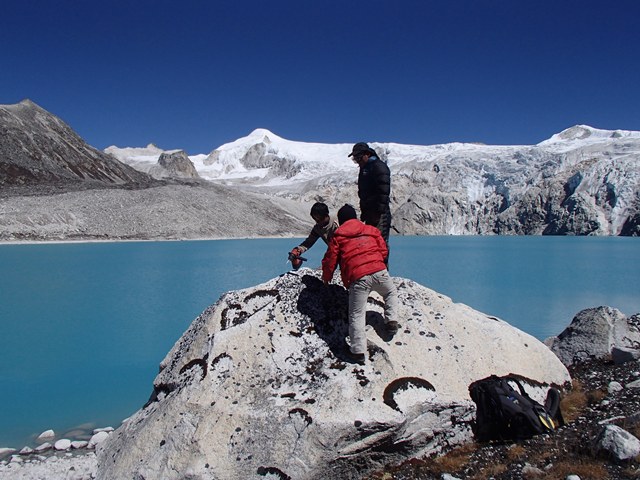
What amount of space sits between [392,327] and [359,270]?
0.94 m

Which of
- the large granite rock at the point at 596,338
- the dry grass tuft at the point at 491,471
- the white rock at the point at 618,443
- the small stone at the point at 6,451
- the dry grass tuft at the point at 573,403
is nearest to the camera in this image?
the white rock at the point at 618,443

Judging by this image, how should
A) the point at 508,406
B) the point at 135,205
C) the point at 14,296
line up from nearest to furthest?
the point at 508,406
the point at 14,296
the point at 135,205

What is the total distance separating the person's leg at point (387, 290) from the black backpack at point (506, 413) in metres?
1.24

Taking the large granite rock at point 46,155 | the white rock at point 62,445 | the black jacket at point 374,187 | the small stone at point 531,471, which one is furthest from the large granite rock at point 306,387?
the large granite rock at point 46,155

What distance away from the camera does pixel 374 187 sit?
6.68 m

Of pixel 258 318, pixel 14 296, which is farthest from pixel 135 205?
pixel 258 318

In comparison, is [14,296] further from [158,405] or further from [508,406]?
[508,406]

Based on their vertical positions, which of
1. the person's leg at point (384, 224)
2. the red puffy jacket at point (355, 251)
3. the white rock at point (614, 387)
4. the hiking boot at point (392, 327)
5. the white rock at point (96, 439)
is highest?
the person's leg at point (384, 224)

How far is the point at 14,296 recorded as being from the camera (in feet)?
74.1

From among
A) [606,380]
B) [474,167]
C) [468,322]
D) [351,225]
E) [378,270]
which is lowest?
[606,380]

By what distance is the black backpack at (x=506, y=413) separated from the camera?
18.5 ft

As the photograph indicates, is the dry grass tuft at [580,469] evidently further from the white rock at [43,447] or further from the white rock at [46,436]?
the white rock at [46,436]

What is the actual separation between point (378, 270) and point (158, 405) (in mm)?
3069

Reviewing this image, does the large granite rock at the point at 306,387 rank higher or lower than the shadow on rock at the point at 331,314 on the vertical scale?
lower
